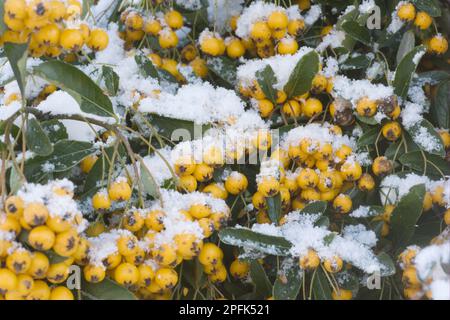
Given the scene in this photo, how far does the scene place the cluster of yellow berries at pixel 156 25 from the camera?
1.84 meters

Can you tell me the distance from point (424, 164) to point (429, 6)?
0.41 meters

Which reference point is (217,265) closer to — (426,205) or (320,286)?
(320,286)

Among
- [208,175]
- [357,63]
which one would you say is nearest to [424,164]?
[357,63]

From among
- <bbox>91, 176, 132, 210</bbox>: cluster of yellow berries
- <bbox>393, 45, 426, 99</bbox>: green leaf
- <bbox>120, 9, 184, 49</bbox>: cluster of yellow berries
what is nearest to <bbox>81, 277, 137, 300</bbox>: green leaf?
<bbox>91, 176, 132, 210</bbox>: cluster of yellow berries

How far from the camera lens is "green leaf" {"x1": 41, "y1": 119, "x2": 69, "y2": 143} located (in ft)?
5.22

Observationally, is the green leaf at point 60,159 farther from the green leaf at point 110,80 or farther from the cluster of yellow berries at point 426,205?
the cluster of yellow berries at point 426,205

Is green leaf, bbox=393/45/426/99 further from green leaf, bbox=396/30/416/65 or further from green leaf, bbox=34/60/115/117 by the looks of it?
green leaf, bbox=34/60/115/117

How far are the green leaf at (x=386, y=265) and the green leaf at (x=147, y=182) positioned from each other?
502mm

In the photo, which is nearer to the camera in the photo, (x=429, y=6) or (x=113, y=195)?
(x=113, y=195)

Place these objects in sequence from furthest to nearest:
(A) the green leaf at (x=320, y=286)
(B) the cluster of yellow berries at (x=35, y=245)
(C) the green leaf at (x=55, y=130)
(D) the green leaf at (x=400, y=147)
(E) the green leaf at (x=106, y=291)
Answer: (D) the green leaf at (x=400, y=147)
(C) the green leaf at (x=55, y=130)
(A) the green leaf at (x=320, y=286)
(E) the green leaf at (x=106, y=291)
(B) the cluster of yellow berries at (x=35, y=245)

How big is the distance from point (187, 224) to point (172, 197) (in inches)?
3.9

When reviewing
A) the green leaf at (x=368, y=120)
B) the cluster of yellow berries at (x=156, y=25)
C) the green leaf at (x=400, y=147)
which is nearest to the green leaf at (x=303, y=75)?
the green leaf at (x=368, y=120)

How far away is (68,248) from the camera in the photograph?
1.29m

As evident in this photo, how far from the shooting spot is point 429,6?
176 centimetres
